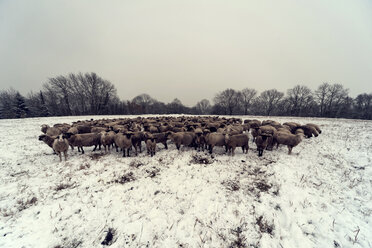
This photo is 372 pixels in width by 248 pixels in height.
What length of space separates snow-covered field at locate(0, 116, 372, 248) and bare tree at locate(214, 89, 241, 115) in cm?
6028

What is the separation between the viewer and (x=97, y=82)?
2192 inches

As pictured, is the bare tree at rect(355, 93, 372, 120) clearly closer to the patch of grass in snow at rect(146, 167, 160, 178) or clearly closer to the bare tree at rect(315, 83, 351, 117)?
the bare tree at rect(315, 83, 351, 117)

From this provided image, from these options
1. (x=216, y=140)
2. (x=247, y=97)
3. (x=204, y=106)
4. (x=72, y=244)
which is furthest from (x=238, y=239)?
(x=204, y=106)

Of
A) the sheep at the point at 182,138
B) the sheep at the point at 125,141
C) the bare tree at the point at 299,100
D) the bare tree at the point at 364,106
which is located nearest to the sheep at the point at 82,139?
the sheep at the point at 125,141

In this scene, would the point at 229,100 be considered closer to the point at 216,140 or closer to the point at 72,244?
the point at 216,140

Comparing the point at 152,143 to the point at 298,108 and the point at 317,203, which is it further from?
the point at 298,108

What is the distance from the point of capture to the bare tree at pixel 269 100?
65375mm

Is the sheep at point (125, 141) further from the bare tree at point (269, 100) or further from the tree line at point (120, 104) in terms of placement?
the bare tree at point (269, 100)

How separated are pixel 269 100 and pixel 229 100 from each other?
19855 mm

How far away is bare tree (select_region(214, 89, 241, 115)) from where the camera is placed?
66.6 meters

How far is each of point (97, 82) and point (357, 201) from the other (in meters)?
69.4

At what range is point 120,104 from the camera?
69.7 metres

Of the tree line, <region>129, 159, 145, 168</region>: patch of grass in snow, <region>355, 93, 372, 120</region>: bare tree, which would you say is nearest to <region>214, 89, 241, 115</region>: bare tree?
the tree line

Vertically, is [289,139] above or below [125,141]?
above
